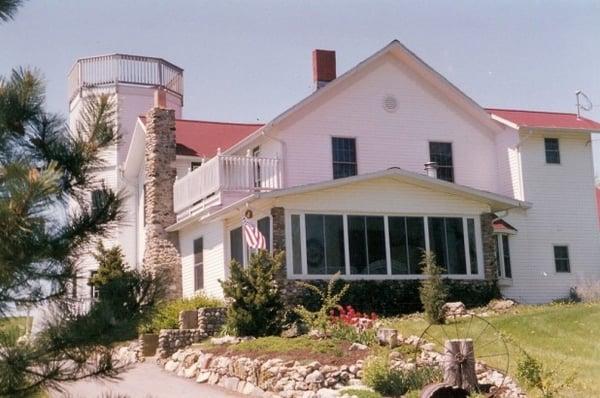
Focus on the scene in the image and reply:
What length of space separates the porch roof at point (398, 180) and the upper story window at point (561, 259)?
7.91ft

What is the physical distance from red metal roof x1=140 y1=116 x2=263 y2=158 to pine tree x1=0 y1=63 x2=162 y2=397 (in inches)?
852

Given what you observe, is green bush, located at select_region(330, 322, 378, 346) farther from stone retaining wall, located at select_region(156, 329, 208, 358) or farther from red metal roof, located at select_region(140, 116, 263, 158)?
red metal roof, located at select_region(140, 116, 263, 158)

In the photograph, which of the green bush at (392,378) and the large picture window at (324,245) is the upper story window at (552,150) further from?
the green bush at (392,378)

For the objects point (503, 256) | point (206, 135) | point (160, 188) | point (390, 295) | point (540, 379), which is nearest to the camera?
point (540, 379)

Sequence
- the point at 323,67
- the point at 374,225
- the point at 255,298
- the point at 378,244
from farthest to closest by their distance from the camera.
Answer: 1. the point at 323,67
2. the point at 374,225
3. the point at 378,244
4. the point at 255,298

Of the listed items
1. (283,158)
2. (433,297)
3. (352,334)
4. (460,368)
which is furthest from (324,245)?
(460,368)

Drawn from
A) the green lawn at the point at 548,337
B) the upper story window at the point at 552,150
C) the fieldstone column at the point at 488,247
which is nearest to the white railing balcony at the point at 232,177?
the fieldstone column at the point at 488,247

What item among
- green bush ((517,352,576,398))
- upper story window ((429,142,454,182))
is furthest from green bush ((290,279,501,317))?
green bush ((517,352,576,398))

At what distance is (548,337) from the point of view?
1623 centimetres

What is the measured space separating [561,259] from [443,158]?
4.80 m

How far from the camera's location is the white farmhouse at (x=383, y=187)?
2294cm

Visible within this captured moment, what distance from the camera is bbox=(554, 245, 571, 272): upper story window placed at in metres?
27.1

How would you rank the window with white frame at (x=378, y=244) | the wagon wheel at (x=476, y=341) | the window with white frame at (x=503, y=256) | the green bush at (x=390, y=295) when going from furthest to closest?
1. the window with white frame at (x=503, y=256)
2. the window with white frame at (x=378, y=244)
3. the green bush at (x=390, y=295)
4. the wagon wheel at (x=476, y=341)

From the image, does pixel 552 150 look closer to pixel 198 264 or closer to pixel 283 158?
pixel 283 158
